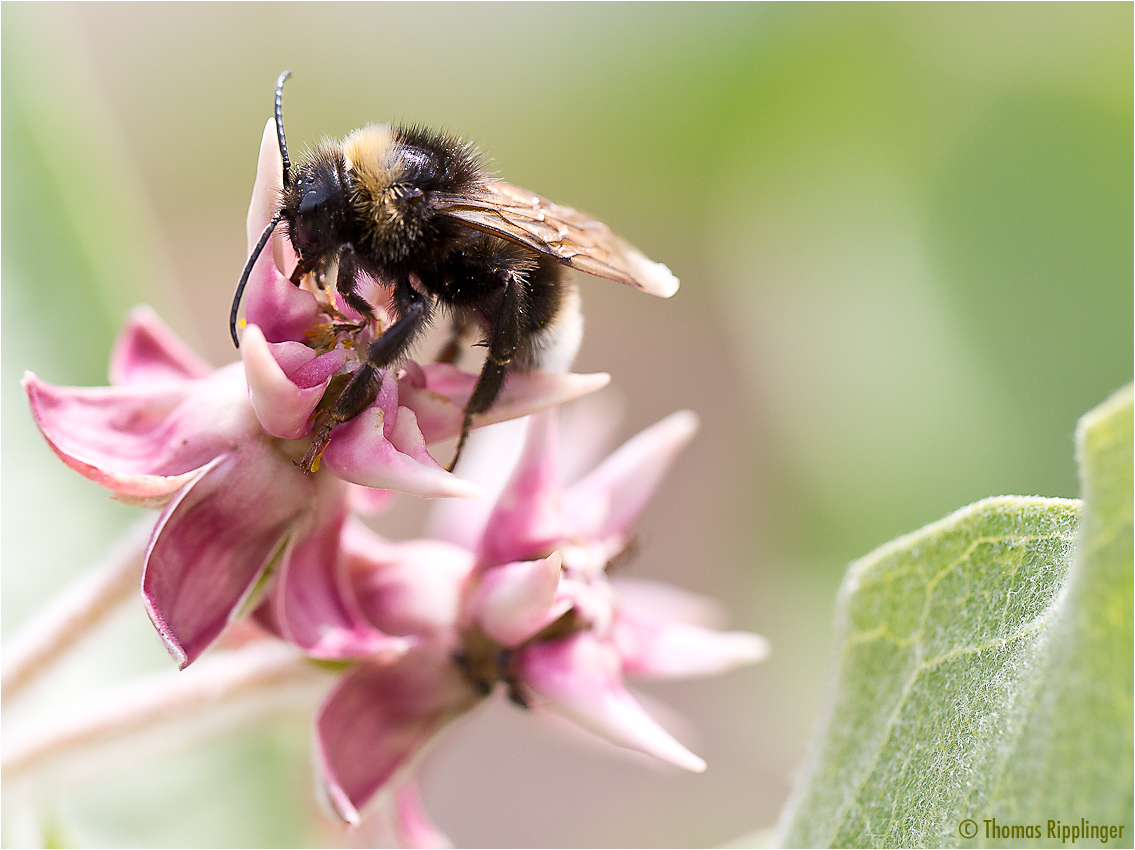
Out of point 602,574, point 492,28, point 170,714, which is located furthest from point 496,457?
point 492,28

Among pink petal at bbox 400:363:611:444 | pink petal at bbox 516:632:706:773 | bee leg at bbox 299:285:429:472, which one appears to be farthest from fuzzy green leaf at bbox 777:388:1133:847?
bee leg at bbox 299:285:429:472

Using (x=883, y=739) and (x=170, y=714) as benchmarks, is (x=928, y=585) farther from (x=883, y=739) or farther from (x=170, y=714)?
(x=170, y=714)

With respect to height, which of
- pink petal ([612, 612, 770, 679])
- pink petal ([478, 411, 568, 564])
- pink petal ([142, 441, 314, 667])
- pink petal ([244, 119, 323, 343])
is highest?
pink petal ([244, 119, 323, 343])

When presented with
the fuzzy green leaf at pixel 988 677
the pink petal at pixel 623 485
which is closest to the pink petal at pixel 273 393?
the pink petal at pixel 623 485

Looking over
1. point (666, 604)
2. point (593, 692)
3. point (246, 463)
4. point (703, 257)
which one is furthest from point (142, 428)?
point (703, 257)

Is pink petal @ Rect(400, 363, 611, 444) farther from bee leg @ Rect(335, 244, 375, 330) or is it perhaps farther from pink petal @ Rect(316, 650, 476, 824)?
pink petal @ Rect(316, 650, 476, 824)

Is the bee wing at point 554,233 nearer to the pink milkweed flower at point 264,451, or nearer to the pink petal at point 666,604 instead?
the pink milkweed flower at point 264,451
